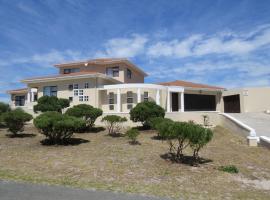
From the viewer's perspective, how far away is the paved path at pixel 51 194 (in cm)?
593

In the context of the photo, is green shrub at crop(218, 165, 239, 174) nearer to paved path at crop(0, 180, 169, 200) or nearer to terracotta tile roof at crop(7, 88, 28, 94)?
paved path at crop(0, 180, 169, 200)

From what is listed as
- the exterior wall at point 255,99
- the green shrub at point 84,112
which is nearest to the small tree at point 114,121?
the green shrub at point 84,112

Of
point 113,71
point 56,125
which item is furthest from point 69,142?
point 113,71

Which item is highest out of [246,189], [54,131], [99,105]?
[99,105]

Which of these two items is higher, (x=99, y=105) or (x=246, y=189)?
(x=99, y=105)

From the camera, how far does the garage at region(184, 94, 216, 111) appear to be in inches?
1145

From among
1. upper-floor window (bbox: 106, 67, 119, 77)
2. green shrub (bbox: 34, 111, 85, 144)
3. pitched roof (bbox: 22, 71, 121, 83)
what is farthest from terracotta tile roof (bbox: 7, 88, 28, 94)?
green shrub (bbox: 34, 111, 85, 144)

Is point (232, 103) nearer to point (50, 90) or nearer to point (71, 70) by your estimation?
point (71, 70)

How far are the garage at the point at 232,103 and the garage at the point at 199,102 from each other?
1.35 m

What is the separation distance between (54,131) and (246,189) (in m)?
10.0

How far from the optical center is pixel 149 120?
1784 centimetres

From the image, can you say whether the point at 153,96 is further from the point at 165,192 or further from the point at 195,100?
the point at 165,192

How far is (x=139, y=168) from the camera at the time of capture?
934 cm

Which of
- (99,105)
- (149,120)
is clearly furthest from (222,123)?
(99,105)
